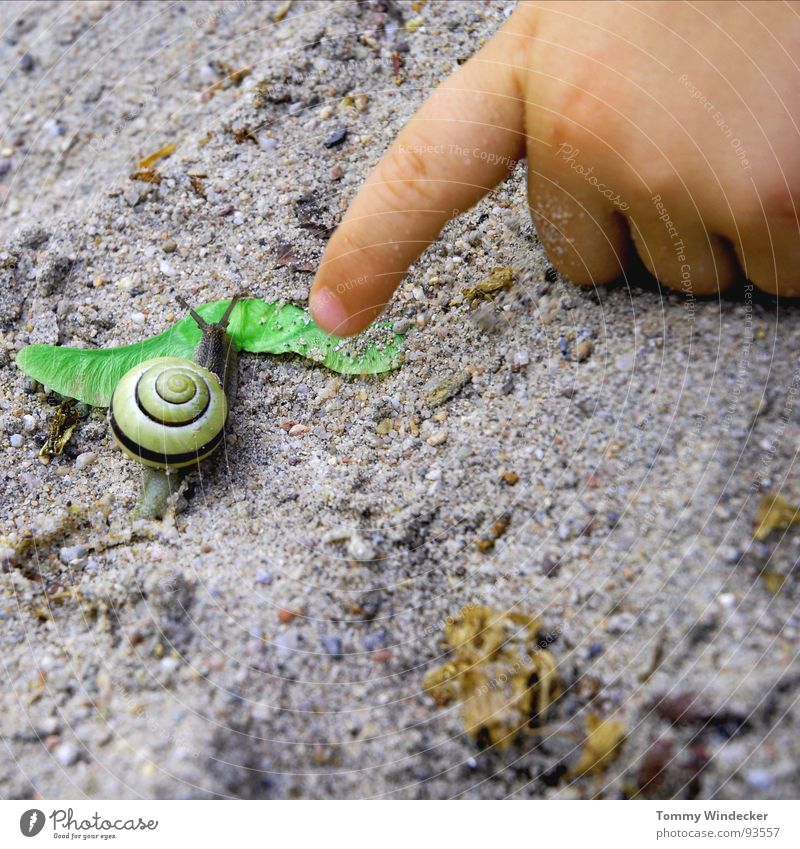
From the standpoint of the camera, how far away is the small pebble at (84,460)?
198 centimetres

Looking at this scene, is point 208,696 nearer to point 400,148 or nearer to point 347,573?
point 347,573

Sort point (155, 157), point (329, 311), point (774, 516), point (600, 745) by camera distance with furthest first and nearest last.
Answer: point (155, 157) → point (329, 311) → point (774, 516) → point (600, 745)

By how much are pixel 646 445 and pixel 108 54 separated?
256cm

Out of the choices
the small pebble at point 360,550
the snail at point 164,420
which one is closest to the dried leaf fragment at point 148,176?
the snail at point 164,420

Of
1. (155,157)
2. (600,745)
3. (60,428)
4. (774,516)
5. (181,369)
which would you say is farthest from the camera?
(155,157)

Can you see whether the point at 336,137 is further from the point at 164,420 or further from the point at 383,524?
the point at 383,524

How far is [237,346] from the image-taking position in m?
2.10

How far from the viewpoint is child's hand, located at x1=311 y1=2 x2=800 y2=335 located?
4.88ft

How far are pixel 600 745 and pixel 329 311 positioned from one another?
3.56 feet

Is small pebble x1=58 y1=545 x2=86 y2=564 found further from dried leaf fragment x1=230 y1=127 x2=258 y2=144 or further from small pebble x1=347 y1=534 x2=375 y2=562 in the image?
dried leaf fragment x1=230 y1=127 x2=258 y2=144

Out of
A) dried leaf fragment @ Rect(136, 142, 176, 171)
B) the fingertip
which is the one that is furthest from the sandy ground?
the fingertip

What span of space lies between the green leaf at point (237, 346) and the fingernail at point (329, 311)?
19cm

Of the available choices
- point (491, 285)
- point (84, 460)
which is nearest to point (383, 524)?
point (491, 285)

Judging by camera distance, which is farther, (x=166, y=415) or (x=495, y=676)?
(x=166, y=415)
